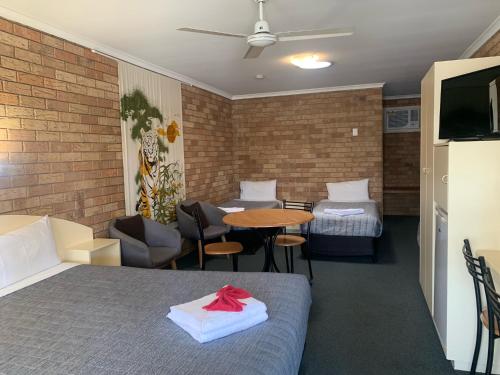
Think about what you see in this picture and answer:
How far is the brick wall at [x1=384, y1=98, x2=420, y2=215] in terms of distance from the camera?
7664mm

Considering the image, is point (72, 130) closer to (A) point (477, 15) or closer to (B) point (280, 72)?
(B) point (280, 72)

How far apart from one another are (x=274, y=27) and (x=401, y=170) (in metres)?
5.70

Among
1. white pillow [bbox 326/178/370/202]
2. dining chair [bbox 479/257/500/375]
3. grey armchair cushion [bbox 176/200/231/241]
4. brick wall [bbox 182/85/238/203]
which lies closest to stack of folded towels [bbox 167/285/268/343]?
dining chair [bbox 479/257/500/375]

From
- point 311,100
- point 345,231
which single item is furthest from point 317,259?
point 311,100

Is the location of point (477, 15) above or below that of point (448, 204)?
above

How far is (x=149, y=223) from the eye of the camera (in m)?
4.03

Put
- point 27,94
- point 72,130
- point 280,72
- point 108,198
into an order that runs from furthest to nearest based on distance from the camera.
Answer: point 280,72 → point 108,198 → point 72,130 → point 27,94

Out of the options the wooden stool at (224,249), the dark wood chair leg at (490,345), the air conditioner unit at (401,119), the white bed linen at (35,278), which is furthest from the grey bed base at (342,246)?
the air conditioner unit at (401,119)

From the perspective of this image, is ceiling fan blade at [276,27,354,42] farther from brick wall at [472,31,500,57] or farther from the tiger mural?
the tiger mural

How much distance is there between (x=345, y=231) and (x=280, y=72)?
226 centimetres

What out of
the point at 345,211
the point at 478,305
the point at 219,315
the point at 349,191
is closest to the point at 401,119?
the point at 349,191

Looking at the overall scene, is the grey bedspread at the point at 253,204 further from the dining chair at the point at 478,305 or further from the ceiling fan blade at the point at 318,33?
the dining chair at the point at 478,305

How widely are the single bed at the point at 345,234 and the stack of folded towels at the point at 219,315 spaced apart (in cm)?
307

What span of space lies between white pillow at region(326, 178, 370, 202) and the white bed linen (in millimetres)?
4328
